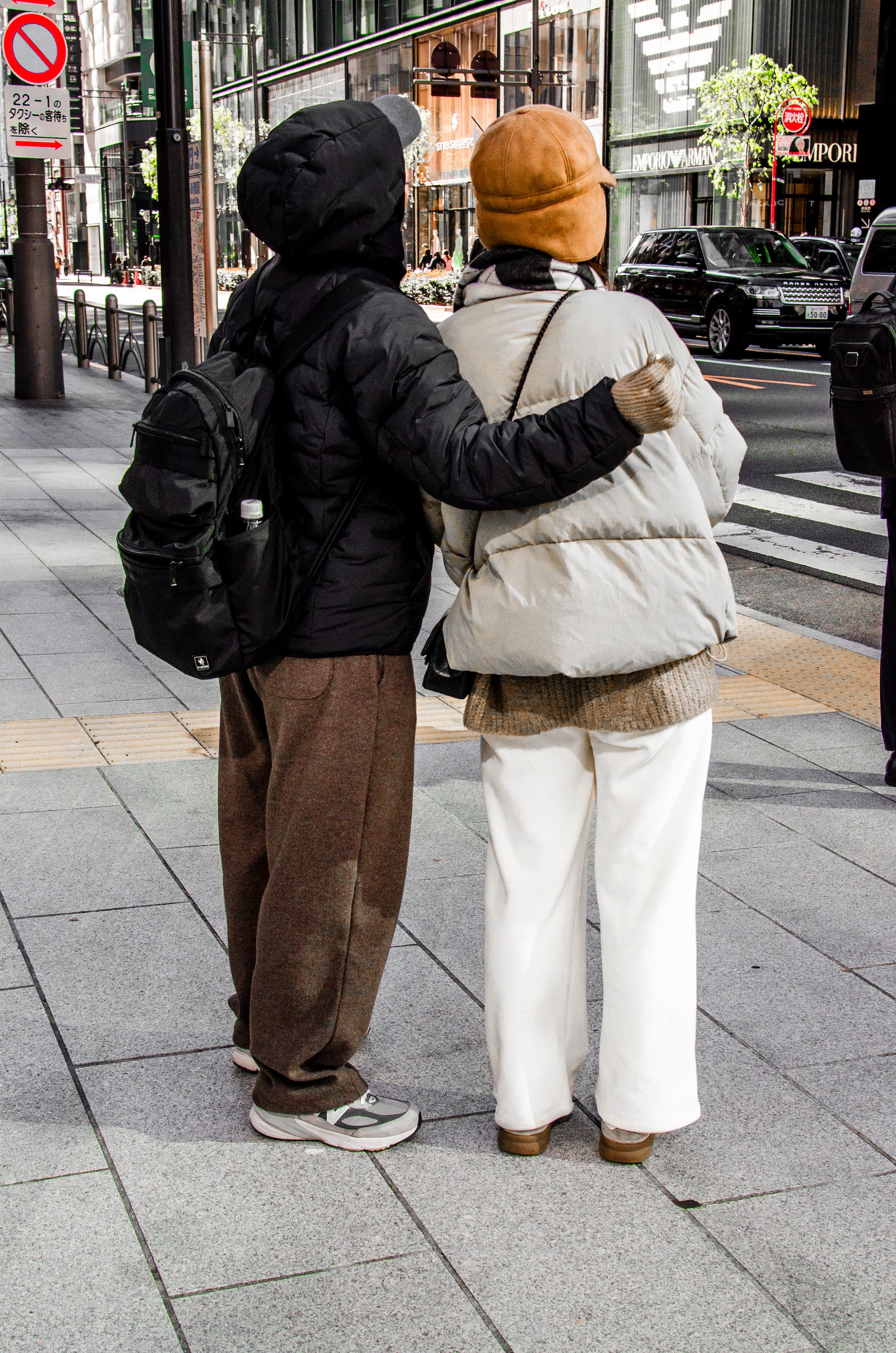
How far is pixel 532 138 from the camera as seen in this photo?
2.52m

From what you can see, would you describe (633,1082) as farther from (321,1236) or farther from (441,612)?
(441,612)

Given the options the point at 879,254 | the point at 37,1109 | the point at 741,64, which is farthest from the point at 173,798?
the point at 741,64

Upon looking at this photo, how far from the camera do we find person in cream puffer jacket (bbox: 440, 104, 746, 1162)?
259 centimetres

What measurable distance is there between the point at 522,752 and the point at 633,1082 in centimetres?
64

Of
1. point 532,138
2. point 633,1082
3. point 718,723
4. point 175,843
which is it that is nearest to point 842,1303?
point 633,1082

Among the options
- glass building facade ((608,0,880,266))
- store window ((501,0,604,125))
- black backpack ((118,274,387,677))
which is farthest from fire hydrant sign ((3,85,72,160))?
store window ((501,0,604,125))

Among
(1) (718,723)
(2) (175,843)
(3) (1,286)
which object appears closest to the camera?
(2) (175,843)

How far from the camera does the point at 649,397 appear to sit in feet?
7.96

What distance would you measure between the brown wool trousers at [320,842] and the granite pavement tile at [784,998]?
963mm

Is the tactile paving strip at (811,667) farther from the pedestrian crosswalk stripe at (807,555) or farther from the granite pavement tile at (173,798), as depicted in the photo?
the granite pavement tile at (173,798)

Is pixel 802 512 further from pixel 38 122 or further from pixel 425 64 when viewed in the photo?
pixel 425 64

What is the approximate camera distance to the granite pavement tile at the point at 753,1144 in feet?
9.37

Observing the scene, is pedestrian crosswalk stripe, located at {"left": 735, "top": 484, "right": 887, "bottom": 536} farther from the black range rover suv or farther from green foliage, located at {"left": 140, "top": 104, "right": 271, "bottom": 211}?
green foliage, located at {"left": 140, "top": 104, "right": 271, "bottom": 211}

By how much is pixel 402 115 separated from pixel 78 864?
2.41 metres
